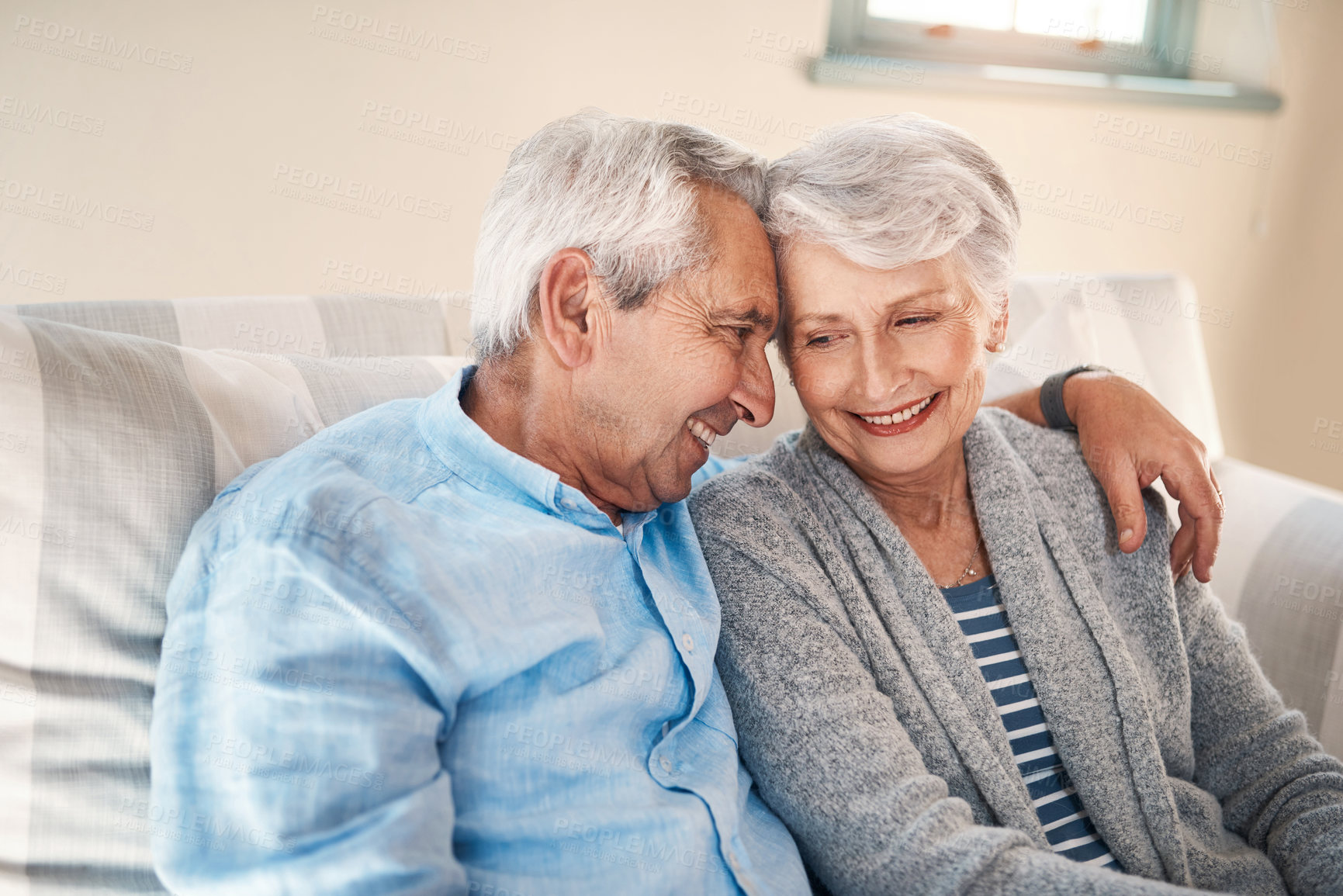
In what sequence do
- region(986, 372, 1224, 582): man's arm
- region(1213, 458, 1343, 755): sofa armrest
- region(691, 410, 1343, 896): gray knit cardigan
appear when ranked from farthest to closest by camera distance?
region(1213, 458, 1343, 755): sofa armrest → region(986, 372, 1224, 582): man's arm → region(691, 410, 1343, 896): gray knit cardigan

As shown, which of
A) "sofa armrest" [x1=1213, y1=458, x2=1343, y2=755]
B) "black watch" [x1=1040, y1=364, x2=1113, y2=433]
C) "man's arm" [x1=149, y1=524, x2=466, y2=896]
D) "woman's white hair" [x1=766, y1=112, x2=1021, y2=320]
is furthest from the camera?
"sofa armrest" [x1=1213, y1=458, x2=1343, y2=755]

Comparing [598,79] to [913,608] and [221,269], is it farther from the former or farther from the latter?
[913,608]

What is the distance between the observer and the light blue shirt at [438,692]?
0.76 meters

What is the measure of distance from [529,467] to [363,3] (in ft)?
3.83

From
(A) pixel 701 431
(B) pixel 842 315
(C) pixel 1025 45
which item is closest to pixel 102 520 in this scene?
(A) pixel 701 431

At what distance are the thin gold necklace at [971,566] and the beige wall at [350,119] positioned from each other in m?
1.17

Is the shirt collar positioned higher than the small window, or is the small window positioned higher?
the small window

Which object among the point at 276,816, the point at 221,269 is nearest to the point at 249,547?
the point at 276,816


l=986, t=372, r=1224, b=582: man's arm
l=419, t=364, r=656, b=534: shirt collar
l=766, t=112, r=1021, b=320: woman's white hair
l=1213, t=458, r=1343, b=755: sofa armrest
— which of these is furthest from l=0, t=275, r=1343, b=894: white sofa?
l=1213, t=458, r=1343, b=755: sofa armrest

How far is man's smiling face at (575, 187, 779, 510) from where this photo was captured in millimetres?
1062

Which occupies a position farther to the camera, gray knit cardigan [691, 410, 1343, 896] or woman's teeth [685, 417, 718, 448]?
woman's teeth [685, 417, 718, 448]

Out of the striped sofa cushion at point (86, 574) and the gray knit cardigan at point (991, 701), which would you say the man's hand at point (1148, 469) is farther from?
the striped sofa cushion at point (86, 574)

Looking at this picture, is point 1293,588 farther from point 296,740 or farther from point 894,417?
point 296,740

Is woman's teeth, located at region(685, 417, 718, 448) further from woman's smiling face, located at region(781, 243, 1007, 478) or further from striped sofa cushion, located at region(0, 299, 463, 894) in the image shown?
striped sofa cushion, located at region(0, 299, 463, 894)
